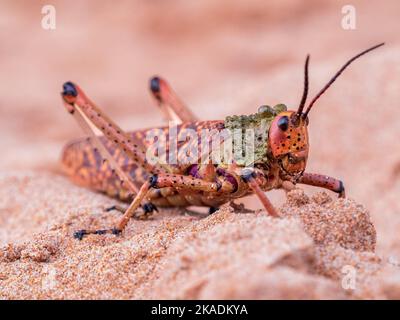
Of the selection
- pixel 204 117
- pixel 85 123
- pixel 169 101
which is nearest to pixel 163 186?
pixel 85 123

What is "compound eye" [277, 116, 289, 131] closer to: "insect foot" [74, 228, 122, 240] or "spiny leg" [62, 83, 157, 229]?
"insect foot" [74, 228, 122, 240]

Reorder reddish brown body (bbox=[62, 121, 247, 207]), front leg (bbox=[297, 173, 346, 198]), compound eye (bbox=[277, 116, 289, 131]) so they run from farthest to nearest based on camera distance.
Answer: reddish brown body (bbox=[62, 121, 247, 207]) < front leg (bbox=[297, 173, 346, 198]) < compound eye (bbox=[277, 116, 289, 131])

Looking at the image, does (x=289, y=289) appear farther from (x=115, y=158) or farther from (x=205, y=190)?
(x=115, y=158)

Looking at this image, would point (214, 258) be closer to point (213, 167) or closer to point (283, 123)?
point (283, 123)

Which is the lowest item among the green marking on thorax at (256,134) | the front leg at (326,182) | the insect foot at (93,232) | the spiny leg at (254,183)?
the insect foot at (93,232)

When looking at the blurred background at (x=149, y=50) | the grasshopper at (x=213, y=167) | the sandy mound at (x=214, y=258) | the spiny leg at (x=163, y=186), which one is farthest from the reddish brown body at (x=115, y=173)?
the blurred background at (x=149, y=50)

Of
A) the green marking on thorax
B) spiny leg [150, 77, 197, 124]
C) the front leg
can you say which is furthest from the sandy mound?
spiny leg [150, 77, 197, 124]

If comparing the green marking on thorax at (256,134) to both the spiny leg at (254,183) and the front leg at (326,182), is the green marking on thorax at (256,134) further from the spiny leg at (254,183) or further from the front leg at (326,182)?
the front leg at (326,182)
